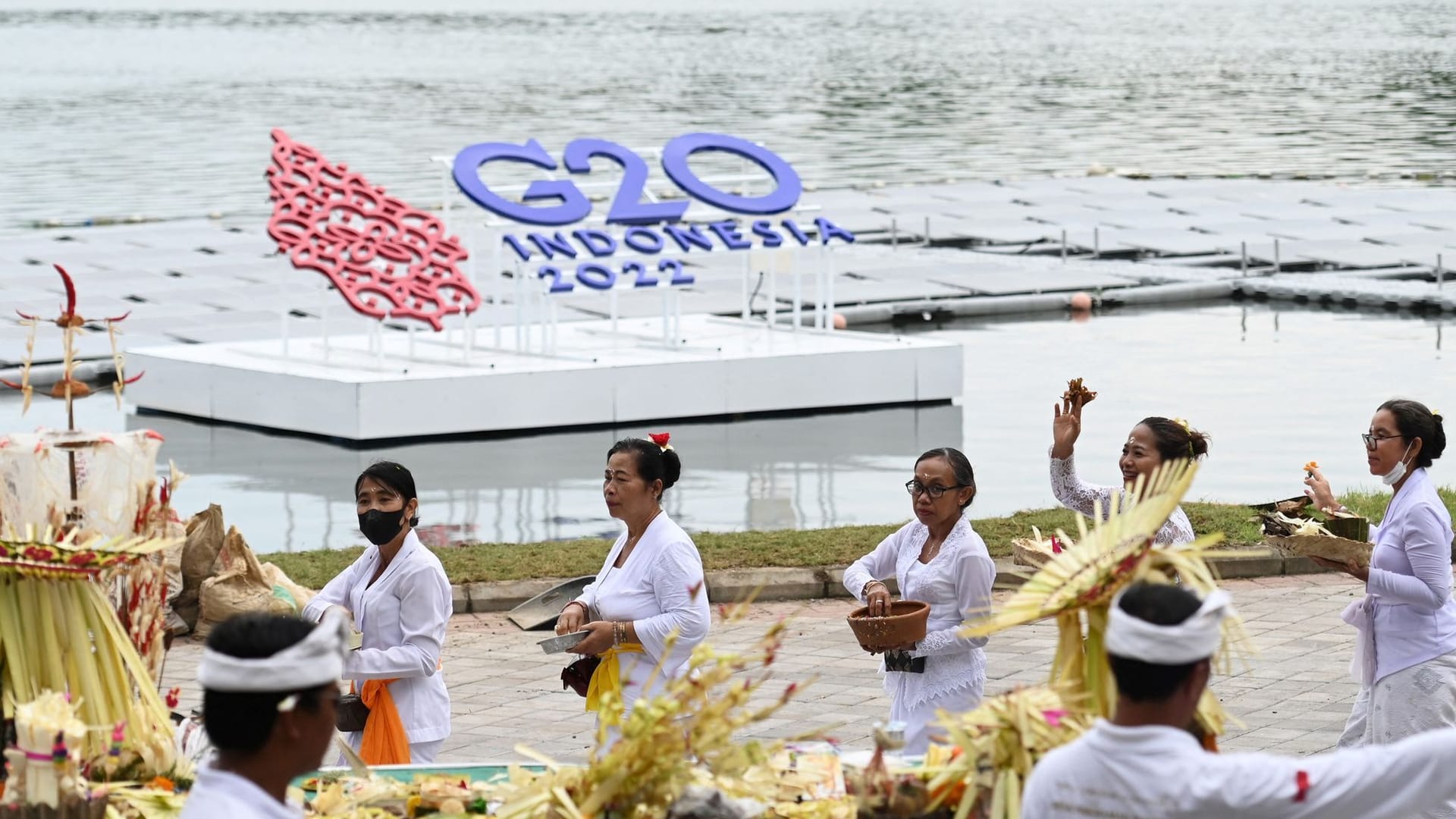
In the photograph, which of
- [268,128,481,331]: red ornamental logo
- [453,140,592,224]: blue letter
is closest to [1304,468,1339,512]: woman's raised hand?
[268,128,481,331]: red ornamental logo

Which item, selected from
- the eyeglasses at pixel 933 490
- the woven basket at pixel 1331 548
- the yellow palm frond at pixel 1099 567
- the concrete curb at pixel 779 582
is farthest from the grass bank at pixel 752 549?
the yellow palm frond at pixel 1099 567

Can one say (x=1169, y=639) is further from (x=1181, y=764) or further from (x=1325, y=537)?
(x=1325, y=537)

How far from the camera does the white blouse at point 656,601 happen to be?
7.75 metres

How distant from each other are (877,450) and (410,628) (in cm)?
1040

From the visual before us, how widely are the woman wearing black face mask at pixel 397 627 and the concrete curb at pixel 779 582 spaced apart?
4.53 meters

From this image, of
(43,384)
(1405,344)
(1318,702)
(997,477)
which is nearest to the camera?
(1318,702)

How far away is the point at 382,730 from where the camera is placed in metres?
7.66

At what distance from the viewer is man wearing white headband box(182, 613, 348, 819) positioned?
4445mm

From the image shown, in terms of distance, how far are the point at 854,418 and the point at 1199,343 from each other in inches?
215

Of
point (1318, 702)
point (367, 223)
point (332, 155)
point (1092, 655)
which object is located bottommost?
point (1318, 702)

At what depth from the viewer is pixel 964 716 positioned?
529cm

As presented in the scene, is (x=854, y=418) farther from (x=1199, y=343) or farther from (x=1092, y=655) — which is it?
(x=1092, y=655)

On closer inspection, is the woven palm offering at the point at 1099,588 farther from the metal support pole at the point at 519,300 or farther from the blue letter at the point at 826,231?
the blue letter at the point at 826,231

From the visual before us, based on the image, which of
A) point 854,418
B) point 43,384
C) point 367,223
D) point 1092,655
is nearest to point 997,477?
point 854,418
